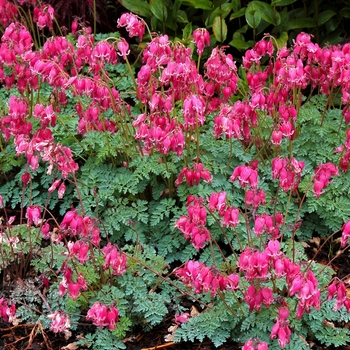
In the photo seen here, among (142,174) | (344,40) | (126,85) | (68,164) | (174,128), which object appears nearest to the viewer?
(68,164)

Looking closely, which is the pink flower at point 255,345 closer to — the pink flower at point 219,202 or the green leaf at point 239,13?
the pink flower at point 219,202

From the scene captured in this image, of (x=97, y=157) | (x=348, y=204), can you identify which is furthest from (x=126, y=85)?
(x=348, y=204)

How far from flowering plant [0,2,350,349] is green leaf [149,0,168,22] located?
5.19 feet

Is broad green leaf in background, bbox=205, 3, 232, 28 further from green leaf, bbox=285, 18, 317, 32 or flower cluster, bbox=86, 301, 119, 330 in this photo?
flower cluster, bbox=86, 301, 119, 330

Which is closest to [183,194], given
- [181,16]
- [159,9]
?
[159,9]

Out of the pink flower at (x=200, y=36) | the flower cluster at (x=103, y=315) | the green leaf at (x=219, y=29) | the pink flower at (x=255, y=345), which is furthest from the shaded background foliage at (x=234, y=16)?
the pink flower at (x=255, y=345)

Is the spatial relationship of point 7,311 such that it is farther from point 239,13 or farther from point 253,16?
point 239,13

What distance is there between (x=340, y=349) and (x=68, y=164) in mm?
1679

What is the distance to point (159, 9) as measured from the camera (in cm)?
613

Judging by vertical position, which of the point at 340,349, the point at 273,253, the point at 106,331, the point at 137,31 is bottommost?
the point at 340,349

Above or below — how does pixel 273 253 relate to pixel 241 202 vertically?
above

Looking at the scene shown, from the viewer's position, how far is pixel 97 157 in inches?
169

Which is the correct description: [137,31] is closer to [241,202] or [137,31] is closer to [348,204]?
[241,202]

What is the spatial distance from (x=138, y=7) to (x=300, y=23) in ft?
4.85
